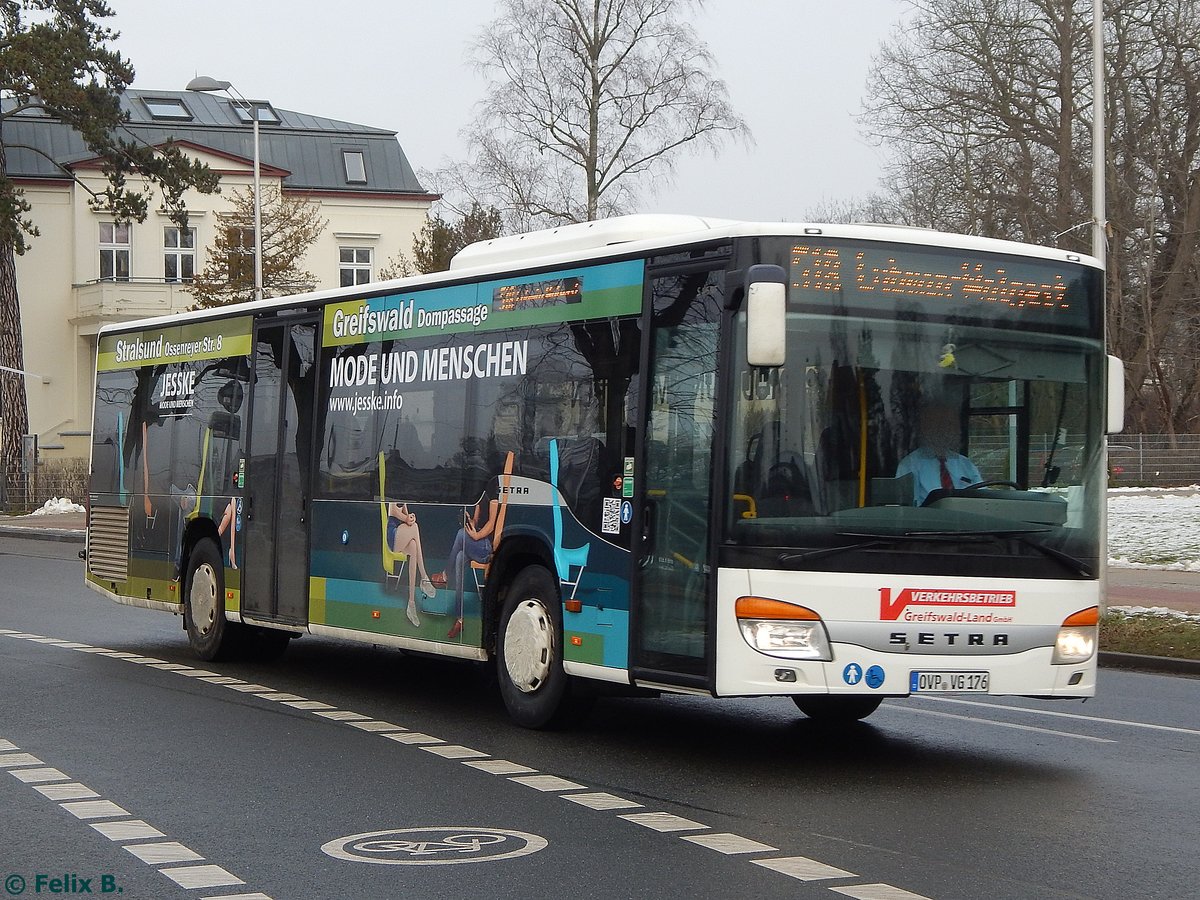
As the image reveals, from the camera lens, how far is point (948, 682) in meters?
9.69

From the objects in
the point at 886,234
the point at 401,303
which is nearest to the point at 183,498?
the point at 401,303

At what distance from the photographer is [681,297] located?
10.2 m

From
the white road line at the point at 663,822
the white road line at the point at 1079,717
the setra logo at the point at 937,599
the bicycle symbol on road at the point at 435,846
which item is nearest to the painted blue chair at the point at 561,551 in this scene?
the setra logo at the point at 937,599

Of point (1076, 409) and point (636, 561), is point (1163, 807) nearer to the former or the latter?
point (1076, 409)

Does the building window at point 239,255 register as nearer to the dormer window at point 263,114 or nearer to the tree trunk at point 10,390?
the tree trunk at point 10,390

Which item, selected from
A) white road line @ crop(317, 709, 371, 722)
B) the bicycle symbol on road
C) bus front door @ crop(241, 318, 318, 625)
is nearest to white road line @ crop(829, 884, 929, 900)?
the bicycle symbol on road

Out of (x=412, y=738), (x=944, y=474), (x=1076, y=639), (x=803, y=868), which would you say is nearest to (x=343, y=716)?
(x=412, y=738)

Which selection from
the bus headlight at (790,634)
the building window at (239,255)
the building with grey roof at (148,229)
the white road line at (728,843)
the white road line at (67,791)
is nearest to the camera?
the white road line at (728,843)

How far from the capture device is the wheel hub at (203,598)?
15469mm

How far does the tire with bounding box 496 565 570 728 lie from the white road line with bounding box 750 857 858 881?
377cm

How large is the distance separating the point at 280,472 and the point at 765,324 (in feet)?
20.7

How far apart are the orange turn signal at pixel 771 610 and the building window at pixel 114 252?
63724mm

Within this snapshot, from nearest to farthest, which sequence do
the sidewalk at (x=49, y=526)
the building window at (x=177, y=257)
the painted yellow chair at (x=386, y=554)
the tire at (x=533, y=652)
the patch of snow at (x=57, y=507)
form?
the tire at (x=533, y=652), the painted yellow chair at (x=386, y=554), the sidewalk at (x=49, y=526), the patch of snow at (x=57, y=507), the building window at (x=177, y=257)

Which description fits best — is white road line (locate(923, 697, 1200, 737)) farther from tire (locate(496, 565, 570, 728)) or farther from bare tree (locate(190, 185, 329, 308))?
bare tree (locate(190, 185, 329, 308))
